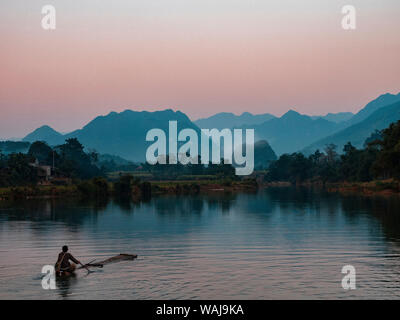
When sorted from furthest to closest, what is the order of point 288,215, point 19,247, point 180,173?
point 180,173 < point 288,215 < point 19,247

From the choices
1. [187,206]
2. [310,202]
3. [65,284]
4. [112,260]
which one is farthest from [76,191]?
[65,284]

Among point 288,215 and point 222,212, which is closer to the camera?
point 288,215

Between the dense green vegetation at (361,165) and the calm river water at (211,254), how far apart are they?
36801mm

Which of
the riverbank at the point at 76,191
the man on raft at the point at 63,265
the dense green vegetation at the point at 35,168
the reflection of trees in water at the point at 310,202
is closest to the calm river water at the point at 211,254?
the man on raft at the point at 63,265

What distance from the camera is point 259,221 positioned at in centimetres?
4928

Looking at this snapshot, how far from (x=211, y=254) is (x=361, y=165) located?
10346 cm

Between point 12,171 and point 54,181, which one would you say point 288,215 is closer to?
point 12,171

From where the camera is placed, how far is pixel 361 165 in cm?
12669

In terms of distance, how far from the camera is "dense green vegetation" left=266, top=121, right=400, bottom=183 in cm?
8862

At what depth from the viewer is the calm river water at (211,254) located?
823 inches

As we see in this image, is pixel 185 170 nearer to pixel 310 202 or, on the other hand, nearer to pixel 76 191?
pixel 76 191

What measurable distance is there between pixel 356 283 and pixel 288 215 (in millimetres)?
33428
